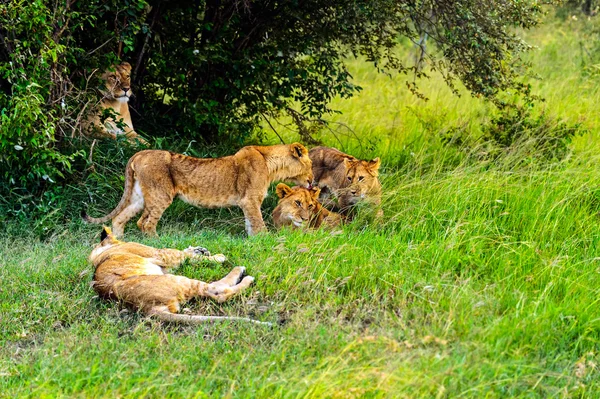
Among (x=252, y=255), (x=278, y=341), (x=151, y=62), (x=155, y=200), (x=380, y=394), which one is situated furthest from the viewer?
(x=151, y=62)

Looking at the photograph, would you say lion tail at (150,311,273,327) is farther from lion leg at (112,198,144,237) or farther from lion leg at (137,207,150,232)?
lion leg at (112,198,144,237)

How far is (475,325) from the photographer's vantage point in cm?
511

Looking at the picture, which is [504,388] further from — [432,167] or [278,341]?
[432,167]

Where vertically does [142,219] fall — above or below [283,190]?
below

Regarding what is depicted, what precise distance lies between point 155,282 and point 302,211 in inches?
77.2

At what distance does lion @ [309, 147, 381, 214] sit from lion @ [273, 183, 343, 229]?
259 millimetres

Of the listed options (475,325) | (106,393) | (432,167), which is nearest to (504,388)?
(475,325)

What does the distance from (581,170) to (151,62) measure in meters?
4.63

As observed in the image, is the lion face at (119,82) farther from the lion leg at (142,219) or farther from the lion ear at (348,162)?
the lion ear at (348,162)

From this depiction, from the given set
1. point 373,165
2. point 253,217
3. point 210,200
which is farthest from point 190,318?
point 373,165

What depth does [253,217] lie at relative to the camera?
7.62 m

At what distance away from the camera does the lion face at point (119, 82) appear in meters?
8.81

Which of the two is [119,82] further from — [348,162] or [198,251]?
[198,251]

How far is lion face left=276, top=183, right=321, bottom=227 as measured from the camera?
734 centimetres
